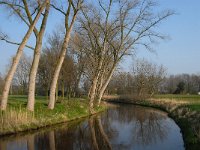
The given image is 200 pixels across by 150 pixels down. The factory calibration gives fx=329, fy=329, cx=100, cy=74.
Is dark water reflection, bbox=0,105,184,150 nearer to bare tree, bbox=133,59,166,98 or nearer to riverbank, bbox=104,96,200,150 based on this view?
riverbank, bbox=104,96,200,150

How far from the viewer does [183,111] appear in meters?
26.0

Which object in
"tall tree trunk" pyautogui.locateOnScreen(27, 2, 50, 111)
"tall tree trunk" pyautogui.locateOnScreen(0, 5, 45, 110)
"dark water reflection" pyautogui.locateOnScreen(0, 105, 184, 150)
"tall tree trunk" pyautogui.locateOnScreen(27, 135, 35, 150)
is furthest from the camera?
"tall tree trunk" pyautogui.locateOnScreen(27, 2, 50, 111)

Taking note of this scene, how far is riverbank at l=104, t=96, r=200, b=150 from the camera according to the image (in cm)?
1403

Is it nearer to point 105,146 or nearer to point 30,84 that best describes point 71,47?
point 30,84

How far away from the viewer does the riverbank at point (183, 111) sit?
1403cm

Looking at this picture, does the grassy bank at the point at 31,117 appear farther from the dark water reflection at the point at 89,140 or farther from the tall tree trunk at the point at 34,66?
the dark water reflection at the point at 89,140

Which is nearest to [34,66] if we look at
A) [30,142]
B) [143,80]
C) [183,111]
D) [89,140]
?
[89,140]

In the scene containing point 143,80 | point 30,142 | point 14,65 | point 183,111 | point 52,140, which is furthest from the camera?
point 143,80

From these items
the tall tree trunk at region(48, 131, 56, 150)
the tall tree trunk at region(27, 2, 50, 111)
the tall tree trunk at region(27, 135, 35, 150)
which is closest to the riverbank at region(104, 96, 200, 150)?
the tall tree trunk at region(48, 131, 56, 150)

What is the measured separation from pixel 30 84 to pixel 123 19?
18738mm

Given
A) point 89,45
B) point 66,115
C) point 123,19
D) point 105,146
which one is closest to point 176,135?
point 105,146

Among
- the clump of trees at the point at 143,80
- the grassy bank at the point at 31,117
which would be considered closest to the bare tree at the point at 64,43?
the grassy bank at the point at 31,117

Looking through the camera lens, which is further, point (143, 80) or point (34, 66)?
point (143, 80)

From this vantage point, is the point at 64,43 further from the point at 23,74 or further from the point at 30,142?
the point at 23,74
